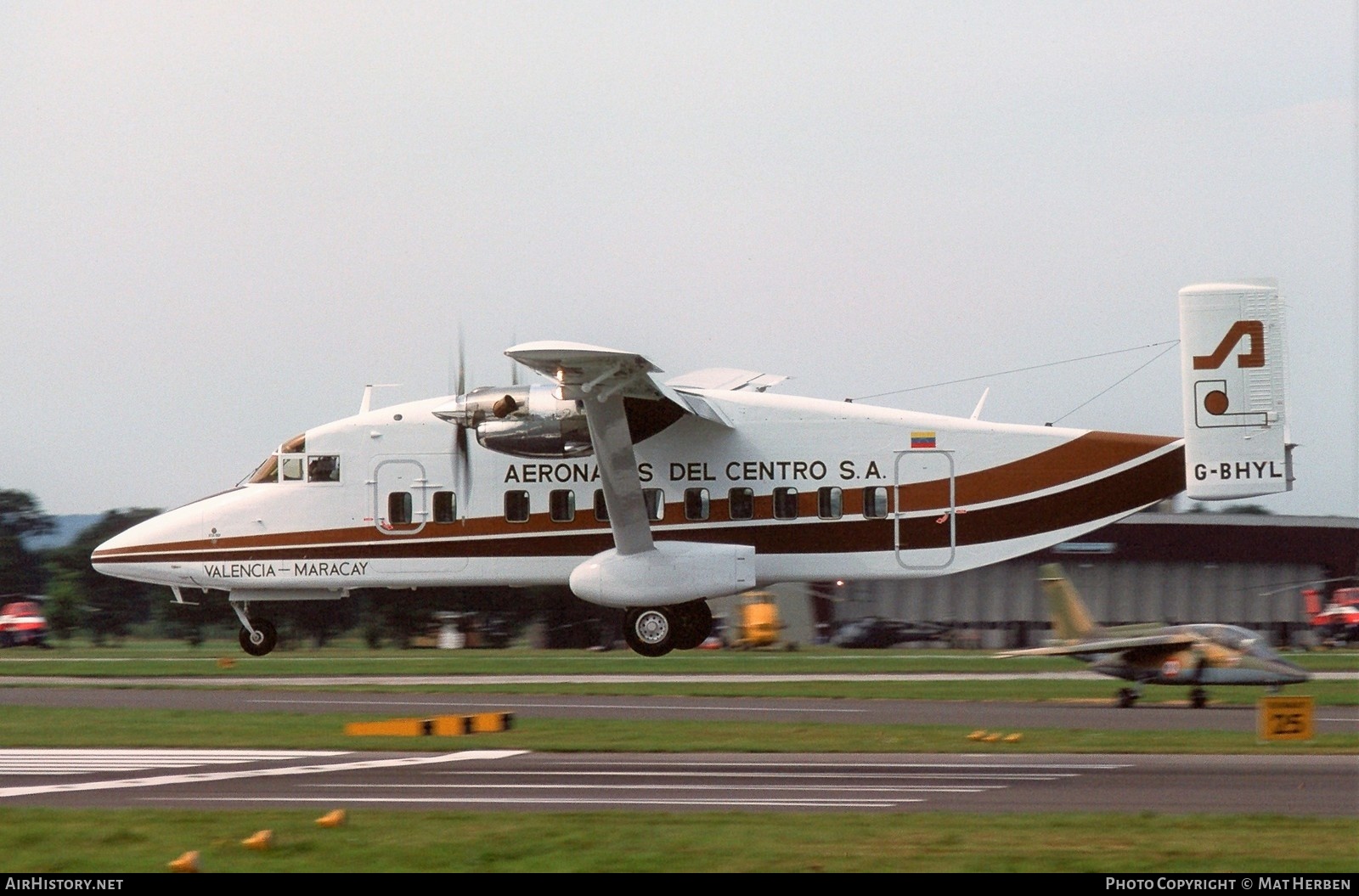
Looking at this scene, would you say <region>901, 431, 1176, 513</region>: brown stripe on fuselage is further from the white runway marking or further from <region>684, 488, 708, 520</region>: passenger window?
the white runway marking

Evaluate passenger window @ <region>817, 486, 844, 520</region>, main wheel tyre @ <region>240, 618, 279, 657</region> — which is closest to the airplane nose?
main wheel tyre @ <region>240, 618, 279, 657</region>

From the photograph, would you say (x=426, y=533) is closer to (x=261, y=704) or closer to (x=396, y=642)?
(x=261, y=704)

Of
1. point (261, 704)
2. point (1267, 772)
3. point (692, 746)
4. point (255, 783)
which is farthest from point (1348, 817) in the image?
point (261, 704)

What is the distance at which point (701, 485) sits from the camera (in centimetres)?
2659

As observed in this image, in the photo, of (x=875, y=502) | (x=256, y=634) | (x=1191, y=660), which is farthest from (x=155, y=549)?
(x=1191, y=660)

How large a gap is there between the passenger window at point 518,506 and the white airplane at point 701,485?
0.8 inches

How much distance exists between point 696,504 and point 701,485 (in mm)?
329

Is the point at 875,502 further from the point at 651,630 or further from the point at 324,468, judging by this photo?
the point at 324,468

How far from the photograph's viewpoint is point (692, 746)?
21.5 metres

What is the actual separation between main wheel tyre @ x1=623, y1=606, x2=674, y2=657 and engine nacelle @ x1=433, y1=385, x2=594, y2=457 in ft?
10.1

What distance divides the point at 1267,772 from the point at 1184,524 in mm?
49934

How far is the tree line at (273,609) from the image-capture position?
175ft

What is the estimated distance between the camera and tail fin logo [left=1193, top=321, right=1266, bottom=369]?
24.8 metres

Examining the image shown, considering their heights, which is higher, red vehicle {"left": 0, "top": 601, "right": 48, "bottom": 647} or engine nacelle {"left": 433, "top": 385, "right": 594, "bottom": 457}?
engine nacelle {"left": 433, "top": 385, "right": 594, "bottom": 457}
